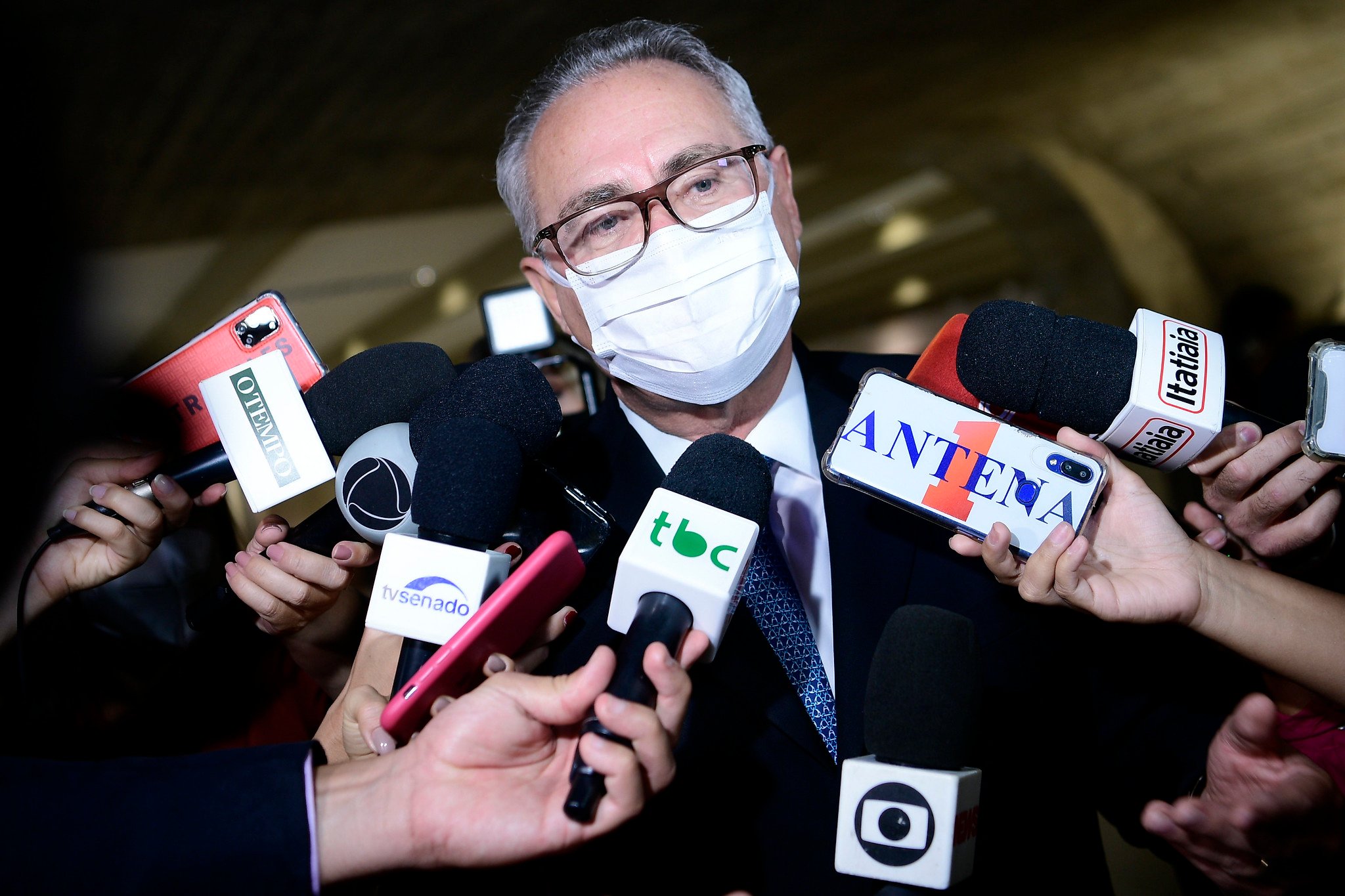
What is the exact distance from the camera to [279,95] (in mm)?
3781

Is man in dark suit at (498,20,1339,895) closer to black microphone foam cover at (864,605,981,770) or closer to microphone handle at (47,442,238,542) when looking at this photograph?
black microphone foam cover at (864,605,981,770)

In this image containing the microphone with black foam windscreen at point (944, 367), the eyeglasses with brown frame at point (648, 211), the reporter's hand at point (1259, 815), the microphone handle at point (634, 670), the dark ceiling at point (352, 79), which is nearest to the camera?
the microphone handle at point (634, 670)

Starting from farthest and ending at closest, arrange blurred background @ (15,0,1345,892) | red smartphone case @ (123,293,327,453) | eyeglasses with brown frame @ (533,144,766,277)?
blurred background @ (15,0,1345,892), eyeglasses with brown frame @ (533,144,766,277), red smartphone case @ (123,293,327,453)

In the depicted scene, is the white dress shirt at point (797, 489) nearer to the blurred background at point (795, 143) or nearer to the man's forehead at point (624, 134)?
the man's forehead at point (624, 134)

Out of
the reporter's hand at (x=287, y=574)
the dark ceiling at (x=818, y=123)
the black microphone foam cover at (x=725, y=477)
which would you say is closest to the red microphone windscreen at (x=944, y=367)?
the black microphone foam cover at (x=725, y=477)

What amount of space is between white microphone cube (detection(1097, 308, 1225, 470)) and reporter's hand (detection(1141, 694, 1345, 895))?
0.31m

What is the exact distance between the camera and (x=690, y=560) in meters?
0.88

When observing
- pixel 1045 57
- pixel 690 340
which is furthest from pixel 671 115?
pixel 1045 57

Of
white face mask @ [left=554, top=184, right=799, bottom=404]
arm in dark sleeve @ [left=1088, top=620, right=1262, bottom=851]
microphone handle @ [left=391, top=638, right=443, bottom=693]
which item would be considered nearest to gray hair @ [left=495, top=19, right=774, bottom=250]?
white face mask @ [left=554, top=184, right=799, bottom=404]

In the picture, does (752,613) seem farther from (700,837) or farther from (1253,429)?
(1253,429)

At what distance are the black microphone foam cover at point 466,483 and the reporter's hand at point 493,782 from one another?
17cm

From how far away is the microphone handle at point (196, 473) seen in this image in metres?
1.15

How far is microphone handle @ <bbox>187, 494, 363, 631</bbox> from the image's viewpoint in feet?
3.83

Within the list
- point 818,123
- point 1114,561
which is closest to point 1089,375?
point 1114,561
